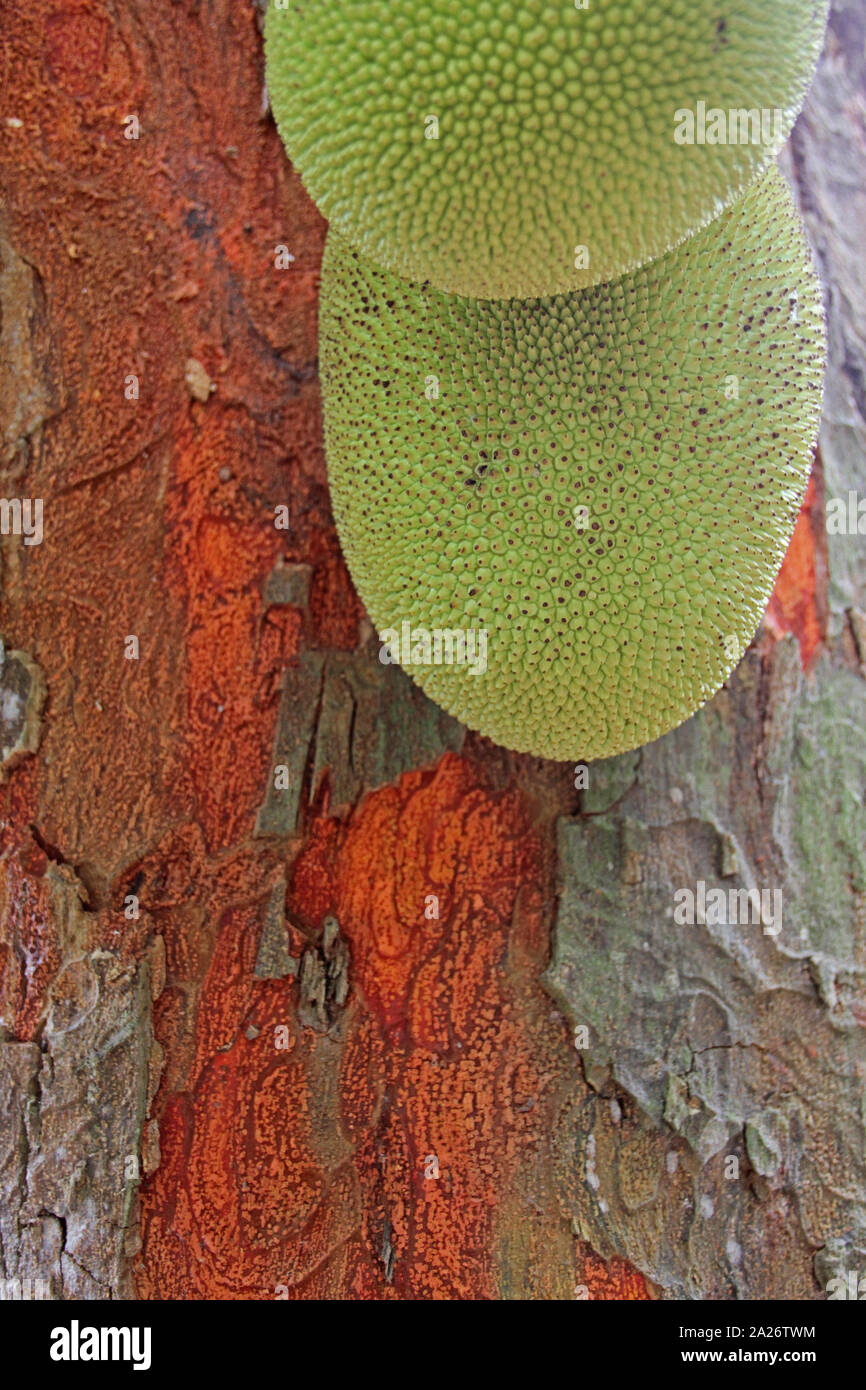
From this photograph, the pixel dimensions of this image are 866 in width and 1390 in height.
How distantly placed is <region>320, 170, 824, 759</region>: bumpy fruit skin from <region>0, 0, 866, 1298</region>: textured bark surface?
0.20 meters


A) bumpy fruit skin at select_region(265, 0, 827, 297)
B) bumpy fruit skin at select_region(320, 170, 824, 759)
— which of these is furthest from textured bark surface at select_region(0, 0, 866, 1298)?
bumpy fruit skin at select_region(265, 0, 827, 297)

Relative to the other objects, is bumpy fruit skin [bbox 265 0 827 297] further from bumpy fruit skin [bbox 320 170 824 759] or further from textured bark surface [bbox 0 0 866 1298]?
textured bark surface [bbox 0 0 866 1298]

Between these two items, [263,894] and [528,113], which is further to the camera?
[263,894]

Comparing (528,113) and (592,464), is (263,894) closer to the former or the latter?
(592,464)

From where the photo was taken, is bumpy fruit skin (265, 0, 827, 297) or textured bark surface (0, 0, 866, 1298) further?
textured bark surface (0, 0, 866, 1298)

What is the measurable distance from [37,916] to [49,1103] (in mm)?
215

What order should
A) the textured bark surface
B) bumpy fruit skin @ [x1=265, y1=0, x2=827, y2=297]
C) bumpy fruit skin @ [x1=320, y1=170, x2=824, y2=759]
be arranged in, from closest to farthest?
bumpy fruit skin @ [x1=265, y1=0, x2=827, y2=297] → bumpy fruit skin @ [x1=320, y1=170, x2=824, y2=759] → the textured bark surface

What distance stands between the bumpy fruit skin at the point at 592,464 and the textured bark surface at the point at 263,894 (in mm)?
198

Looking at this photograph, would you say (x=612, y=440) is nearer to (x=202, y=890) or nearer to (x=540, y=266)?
(x=540, y=266)

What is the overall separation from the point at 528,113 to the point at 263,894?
2.88ft

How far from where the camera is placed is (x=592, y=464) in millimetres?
1010

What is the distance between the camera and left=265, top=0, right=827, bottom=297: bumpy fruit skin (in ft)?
2.48

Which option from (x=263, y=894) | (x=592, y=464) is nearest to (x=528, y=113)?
(x=592, y=464)

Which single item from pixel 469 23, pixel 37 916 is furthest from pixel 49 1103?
pixel 469 23
